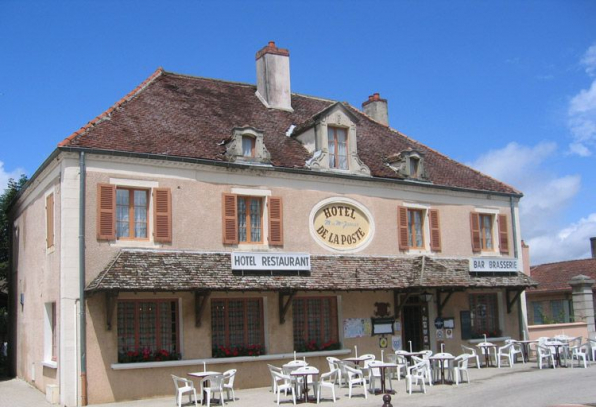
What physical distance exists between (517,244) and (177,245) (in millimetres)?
12851

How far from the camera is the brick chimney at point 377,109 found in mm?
27688

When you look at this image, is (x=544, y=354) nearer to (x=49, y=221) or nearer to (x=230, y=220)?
(x=230, y=220)

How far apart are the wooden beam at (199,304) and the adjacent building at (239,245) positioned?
0.03 meters

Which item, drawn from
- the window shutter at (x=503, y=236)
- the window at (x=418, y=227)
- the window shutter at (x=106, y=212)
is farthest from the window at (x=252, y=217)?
the window shutter at (x=503, y=236)

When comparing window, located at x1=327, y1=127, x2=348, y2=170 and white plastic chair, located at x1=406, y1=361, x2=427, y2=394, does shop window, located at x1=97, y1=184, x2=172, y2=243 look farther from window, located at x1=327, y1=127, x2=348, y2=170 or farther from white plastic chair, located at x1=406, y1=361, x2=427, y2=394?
white plastic chair, located at x1=406, y1=361, x2=427, y2=394

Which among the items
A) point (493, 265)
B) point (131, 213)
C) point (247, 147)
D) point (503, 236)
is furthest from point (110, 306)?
point (503, 236)

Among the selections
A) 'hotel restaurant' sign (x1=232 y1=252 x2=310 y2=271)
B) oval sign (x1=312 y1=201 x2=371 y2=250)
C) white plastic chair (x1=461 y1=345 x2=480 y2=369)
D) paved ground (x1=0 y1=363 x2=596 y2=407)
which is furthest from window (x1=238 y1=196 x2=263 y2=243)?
white plastic chair (x1=461 y1=345 x2=480 y2=369)

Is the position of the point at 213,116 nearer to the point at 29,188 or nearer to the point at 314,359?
the point at 29,188

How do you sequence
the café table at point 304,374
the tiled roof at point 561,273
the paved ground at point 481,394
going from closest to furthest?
the paved ground at point 481,394 → the café table at point 304,374 → the tiled roof at point 561,273

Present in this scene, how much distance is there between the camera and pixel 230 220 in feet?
63.1

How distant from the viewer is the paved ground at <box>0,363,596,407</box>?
14500 mm

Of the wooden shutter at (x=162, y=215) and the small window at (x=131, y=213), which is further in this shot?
the wooden shutter at (x=162, y=215)

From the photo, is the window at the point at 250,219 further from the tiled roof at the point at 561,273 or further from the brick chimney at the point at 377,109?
the tiled roof at the point at 561,273

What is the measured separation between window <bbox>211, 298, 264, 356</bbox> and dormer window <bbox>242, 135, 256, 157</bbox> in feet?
13.1
